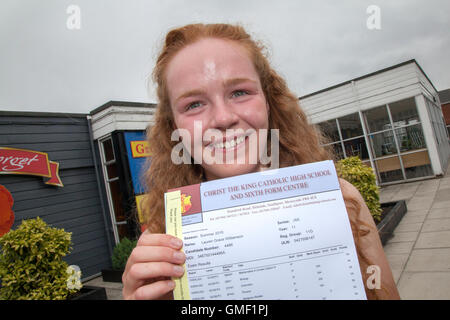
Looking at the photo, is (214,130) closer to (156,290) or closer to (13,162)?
(156,290)

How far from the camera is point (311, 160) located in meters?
1.29

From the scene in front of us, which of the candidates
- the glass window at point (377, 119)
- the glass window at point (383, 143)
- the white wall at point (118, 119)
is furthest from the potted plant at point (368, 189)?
the glass window at point (377, 119)

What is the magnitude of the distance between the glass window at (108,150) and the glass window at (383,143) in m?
10.0

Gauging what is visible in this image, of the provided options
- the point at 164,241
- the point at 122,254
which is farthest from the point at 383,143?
the point at 164,241

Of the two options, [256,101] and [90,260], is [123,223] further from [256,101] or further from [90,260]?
[256,101]

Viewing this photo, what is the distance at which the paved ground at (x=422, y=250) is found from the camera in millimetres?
3346

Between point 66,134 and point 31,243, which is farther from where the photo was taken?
point 66,134

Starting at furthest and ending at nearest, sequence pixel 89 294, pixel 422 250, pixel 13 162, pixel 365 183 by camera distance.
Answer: pixel 13 162 < pixel 365 183 < pixel 89 294 < pixel 422 250

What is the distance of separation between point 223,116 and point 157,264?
0.50 metres

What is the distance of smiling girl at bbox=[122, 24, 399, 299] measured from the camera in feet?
2.85

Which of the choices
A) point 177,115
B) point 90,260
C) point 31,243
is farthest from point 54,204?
point 177,115

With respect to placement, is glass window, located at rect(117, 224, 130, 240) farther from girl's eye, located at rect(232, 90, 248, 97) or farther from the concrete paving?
girl's eye, located at rect(232, 90, 248, 97)

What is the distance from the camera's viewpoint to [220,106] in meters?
1.01
